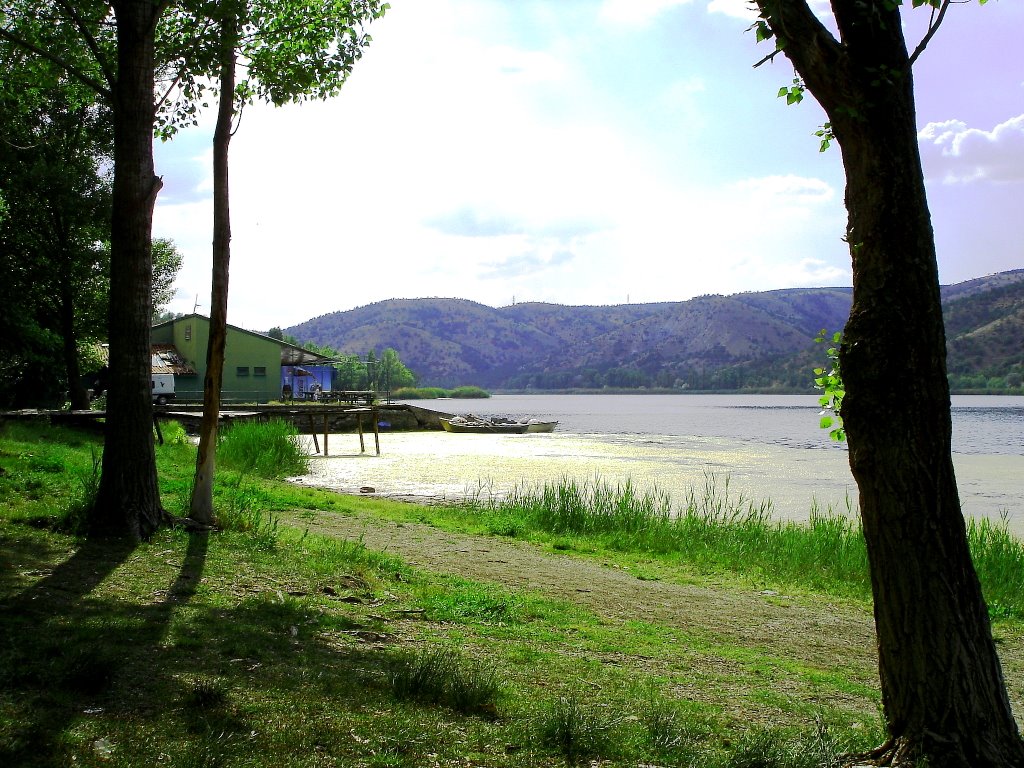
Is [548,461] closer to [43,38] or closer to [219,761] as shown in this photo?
[43,38]

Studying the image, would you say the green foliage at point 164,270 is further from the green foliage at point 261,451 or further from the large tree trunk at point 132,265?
the large tree trunk at point 132,265

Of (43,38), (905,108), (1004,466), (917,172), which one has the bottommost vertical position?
(1004,466)

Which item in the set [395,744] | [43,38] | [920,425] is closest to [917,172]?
[920,425]

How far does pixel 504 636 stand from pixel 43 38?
30.9 feet

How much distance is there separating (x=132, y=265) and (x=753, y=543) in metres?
8.95

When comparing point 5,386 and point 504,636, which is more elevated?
point 5,386

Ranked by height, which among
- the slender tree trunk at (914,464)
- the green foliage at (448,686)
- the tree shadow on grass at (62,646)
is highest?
the slender tree trunk at (914,464)

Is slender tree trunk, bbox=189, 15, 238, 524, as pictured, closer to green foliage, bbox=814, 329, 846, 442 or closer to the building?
green foliage, bbox=814, 329, 846, 442

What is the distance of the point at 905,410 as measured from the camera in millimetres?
3941

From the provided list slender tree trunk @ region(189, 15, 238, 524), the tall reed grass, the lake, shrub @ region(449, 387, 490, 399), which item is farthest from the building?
shrub @ region(449, 387, 490, 399)

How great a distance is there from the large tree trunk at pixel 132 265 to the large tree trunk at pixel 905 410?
6.32 metres

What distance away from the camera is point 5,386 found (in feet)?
100.0

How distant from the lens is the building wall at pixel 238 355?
57.8 meters

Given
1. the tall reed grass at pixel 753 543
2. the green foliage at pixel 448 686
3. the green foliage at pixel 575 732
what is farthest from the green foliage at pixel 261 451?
the green foliage at pixel 575 732
